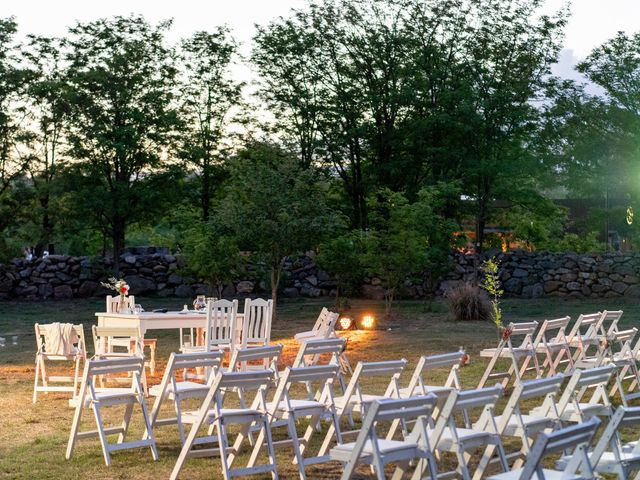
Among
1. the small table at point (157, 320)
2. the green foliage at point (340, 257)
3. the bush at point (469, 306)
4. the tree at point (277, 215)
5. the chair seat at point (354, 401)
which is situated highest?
the tree at point (277, 215)

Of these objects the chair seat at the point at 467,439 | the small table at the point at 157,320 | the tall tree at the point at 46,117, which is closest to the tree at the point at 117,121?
the tall tree at the point at 46,117

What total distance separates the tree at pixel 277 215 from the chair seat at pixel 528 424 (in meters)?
14.7

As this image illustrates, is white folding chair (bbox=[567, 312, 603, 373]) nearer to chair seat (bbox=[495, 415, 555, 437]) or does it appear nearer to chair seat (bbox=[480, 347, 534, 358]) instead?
chair seat (bbox=[480, 347, 534, 358])

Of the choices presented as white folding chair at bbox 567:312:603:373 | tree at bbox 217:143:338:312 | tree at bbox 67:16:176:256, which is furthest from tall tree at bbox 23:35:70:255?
white folding chair at bbox 567:312:603:373

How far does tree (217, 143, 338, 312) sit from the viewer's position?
869 inches

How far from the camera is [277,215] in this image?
2212 cm

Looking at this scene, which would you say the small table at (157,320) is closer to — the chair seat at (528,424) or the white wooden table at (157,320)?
the white wooden table at (157,320)

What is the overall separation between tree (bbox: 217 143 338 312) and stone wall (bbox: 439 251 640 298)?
9233 millimetres

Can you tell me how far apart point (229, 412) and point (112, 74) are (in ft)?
77.3

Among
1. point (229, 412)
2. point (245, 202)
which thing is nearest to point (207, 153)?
point (245, 202)

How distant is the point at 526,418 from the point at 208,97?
26.6 meters

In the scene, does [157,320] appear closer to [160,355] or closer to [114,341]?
[114,341]

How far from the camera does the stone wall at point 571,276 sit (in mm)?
30844

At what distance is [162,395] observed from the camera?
8.54 m
